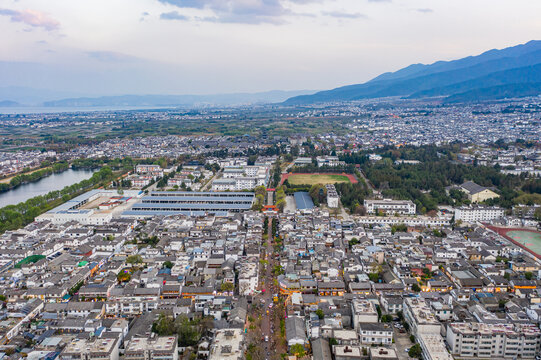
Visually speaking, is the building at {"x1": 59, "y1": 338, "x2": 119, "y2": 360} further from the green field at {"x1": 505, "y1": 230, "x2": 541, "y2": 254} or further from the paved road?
the green field at {"x1": 505, "y1": 230, "x2": 541, "y2": 254}

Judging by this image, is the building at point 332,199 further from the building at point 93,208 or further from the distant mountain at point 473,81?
the distant mountain at point 473,81

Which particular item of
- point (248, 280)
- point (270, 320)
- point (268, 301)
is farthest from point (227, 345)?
point (248, 280)

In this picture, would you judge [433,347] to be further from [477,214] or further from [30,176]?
[30,176]

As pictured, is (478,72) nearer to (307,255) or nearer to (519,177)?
(519,177)

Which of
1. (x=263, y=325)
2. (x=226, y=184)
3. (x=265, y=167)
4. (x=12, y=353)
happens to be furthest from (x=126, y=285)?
(x=265, y=167)

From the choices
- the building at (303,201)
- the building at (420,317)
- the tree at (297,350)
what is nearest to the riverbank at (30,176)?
the building at (303,201)

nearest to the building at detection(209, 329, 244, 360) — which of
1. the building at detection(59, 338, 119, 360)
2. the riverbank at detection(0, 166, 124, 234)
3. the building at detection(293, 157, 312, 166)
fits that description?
the building at detection(59, 338, 119, 360)
